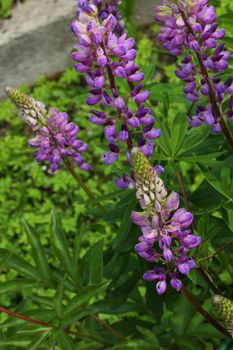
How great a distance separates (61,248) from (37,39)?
2710 millimetres

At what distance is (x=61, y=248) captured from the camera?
7.26 feet

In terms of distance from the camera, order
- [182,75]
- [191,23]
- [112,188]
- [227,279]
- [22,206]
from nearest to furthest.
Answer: [191,23] → [182,75] → [112,188] → [227,279] → [22,206]

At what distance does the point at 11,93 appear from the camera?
6.44 ft

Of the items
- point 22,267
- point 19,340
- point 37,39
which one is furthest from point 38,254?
point 37,39

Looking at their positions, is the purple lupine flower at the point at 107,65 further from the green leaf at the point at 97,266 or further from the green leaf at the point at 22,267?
the green leaf at the point at 22,267

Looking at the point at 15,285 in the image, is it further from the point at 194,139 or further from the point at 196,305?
the point at 194,139

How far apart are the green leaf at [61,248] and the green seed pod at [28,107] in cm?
40

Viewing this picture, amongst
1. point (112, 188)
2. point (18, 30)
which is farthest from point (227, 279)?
point (18, 30)

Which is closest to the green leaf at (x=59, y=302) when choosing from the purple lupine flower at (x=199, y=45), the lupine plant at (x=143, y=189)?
the lupine plant at (x=143, y=189)

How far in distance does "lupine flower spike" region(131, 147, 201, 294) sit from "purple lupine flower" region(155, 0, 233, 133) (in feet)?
1.52

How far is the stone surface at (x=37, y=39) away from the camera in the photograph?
450cm

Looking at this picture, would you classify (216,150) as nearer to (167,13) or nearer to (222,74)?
(222,74)

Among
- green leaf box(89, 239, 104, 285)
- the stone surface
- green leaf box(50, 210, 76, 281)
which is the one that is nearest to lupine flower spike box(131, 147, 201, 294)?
green leaf box(89, 239, 104, 285)

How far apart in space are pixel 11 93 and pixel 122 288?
92 centimetres
